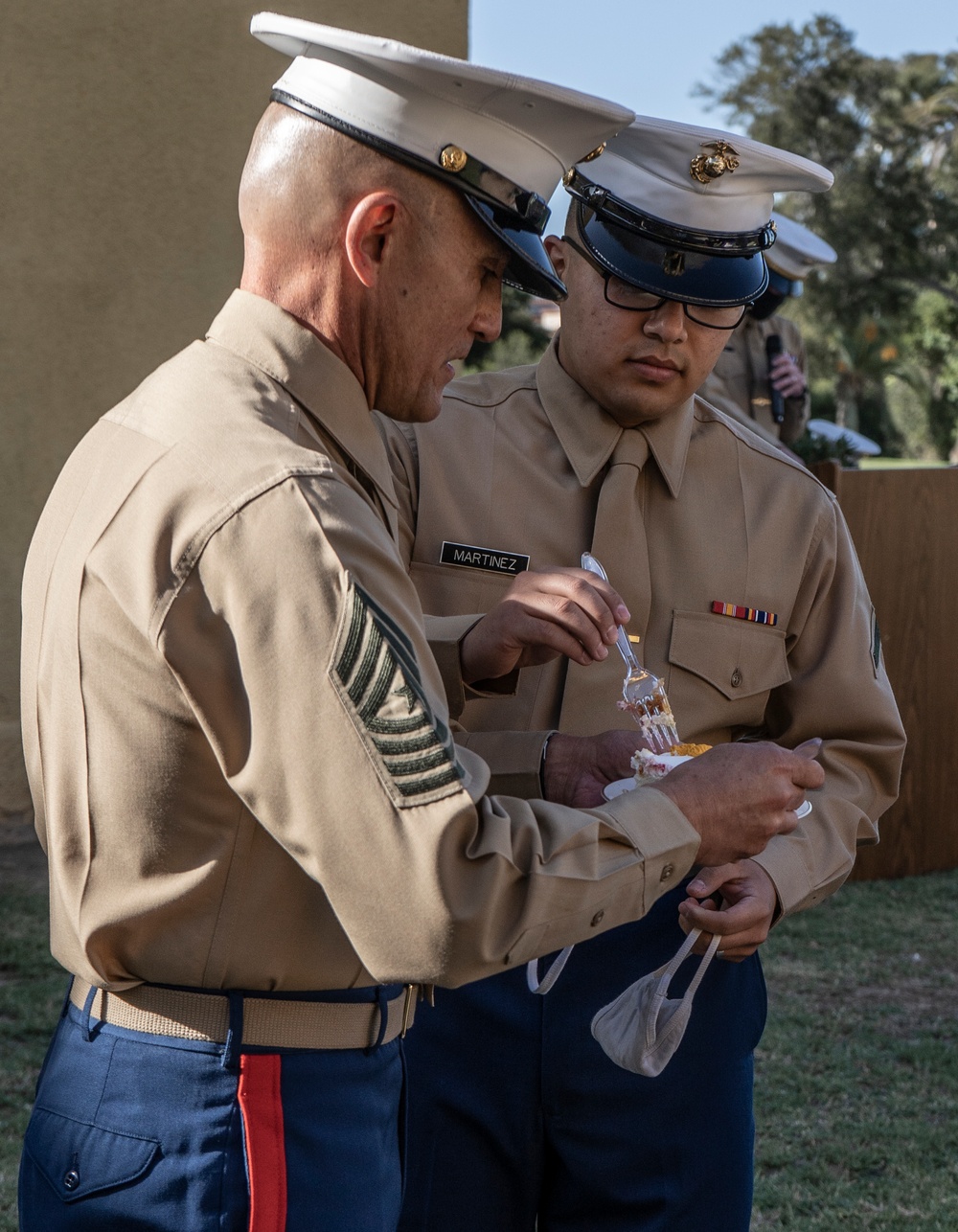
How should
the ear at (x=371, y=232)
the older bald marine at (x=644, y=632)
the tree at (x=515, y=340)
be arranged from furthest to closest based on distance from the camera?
the tree at (x=515, y=340) → the older bald marine at (x=644, y=632) → the ear at (x=371, y=232)

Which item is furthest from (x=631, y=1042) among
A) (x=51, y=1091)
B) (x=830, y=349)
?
(x=830, y=349)

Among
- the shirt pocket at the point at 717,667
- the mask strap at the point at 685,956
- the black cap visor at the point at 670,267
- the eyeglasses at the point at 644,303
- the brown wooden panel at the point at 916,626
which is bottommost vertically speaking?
the brown wooden panel at the point at 916,626

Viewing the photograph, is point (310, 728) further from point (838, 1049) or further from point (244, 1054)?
point (838, 1049)

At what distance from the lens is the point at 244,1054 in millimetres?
1488

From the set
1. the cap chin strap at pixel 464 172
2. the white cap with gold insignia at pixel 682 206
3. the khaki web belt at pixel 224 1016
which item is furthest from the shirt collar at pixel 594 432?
the khaki web belt at pixel 224 1016

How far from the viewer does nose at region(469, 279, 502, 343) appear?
5.29ft

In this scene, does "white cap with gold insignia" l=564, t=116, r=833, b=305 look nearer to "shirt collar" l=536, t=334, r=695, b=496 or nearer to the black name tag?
"shirt collar" l=536, t=334, r=695, b=496

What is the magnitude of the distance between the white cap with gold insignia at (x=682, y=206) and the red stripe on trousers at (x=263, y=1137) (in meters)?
1.27

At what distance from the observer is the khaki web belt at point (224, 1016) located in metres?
1.48

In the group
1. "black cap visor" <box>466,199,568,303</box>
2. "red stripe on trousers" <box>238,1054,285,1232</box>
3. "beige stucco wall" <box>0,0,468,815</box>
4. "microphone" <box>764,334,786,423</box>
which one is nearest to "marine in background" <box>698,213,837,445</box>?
"microphone" <box>764,334,786,423</box>

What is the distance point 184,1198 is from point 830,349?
149 ft

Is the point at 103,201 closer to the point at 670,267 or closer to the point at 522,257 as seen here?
the point at 670,267

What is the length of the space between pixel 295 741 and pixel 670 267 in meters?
1.17

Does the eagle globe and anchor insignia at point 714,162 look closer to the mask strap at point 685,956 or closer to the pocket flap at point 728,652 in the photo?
the pocket flap at point 728,652
